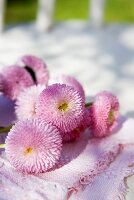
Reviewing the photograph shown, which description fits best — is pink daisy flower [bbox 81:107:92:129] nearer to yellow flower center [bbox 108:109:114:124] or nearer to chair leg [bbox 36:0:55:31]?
yellow flower center [bbox 108:109:114:124]

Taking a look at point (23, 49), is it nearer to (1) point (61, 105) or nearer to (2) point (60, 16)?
(1) point (61, 105)

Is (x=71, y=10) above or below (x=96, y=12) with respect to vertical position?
below

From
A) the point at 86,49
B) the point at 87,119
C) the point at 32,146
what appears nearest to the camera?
the point at 32,146

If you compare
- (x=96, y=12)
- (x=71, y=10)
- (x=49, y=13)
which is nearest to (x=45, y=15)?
(x=49, y=13)

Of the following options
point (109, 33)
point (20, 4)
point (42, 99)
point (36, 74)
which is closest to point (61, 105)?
point (42, 99)

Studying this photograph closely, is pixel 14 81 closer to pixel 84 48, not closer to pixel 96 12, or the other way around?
pixel 84 48

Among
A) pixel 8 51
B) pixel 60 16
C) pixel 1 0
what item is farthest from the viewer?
pixel 60 16

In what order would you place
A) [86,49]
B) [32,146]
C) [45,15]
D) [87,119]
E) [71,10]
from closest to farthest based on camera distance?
[32,146]
[87,119]
[86,49]
[45,15]
[71,10]
